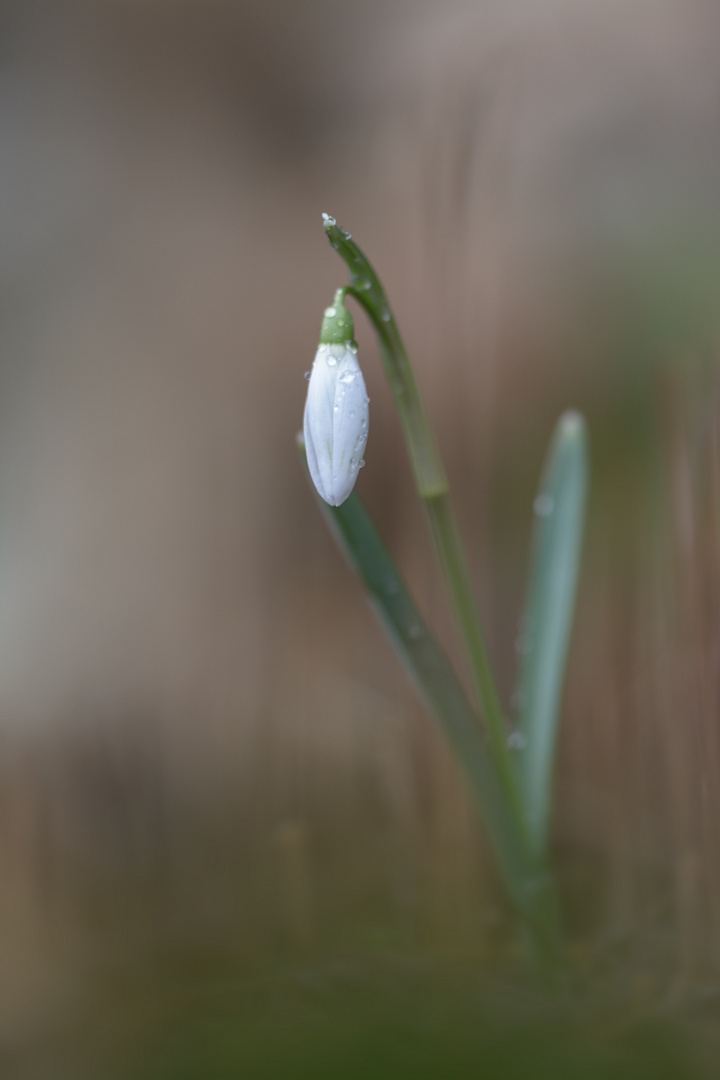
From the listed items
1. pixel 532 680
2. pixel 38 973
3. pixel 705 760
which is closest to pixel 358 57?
pixel 532 680

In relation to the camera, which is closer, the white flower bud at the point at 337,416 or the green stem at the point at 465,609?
the white flower bud at the point at 337,416

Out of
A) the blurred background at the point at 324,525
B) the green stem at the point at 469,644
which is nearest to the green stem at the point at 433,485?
the green stem at the point at 469,644

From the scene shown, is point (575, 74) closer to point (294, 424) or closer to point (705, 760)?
point (294, 424)

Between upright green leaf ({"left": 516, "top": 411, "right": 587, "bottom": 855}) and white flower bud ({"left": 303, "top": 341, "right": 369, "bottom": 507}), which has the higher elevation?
white flower bud ({"left": 303, "top": 341, "right": 369, "bottom": 507})

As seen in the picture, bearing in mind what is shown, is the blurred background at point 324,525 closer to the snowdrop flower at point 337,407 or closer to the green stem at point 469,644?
the green stem at point 469,644

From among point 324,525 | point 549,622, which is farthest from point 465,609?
point 324,525

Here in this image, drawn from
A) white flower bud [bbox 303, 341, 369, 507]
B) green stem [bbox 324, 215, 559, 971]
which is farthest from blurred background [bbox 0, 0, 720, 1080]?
white flower bud [bbox 303, 341, 369, 507]

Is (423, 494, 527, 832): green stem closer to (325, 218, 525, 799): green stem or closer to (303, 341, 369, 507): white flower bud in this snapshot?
(325, 218, 525, 799): green stem

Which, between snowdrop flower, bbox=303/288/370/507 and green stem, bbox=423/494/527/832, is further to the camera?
green stem, bbox=423/494/527/832
